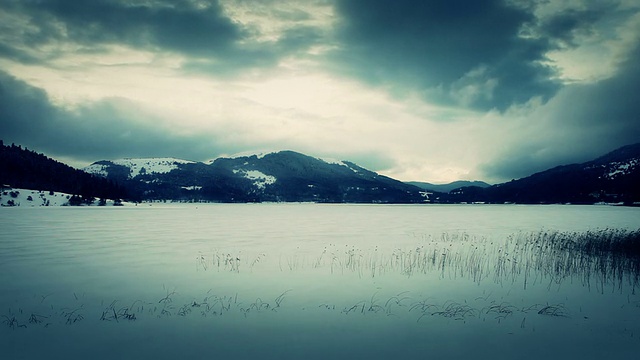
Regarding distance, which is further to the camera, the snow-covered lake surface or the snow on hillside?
the snow on hillside

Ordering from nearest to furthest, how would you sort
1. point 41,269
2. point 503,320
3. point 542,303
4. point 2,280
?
point 503,320, point 542,303, point 2,280, point 41,269

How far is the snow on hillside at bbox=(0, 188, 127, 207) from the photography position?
16725cm

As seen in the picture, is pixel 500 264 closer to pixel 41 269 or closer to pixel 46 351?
pixel 46 351

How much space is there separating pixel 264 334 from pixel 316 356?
222cm

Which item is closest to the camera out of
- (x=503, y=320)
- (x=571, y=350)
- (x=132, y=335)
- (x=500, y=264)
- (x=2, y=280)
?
(x=571, y=350)

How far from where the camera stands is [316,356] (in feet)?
32.5

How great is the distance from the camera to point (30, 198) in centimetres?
17512

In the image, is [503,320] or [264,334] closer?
[264,334]

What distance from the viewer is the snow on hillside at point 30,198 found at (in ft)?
549

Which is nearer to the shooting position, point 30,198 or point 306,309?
point 306,309

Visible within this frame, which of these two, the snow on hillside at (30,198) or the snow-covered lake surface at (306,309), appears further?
the snow on hillside at (30,198)

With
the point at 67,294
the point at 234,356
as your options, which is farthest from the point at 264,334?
the point at 67,294

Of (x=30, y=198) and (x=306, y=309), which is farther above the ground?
(x=30, y=198)

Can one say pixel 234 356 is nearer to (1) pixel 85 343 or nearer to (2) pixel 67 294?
(1) pixel 85 343
